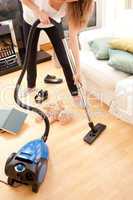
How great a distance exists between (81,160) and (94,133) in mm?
267

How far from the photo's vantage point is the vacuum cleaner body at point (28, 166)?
1.50 m

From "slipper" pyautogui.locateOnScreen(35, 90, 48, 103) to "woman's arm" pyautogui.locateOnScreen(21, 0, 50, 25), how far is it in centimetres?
82

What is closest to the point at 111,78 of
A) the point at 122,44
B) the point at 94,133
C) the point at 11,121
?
the point at 122,44

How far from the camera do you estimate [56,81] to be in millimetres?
2650

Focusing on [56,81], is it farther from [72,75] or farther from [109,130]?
[109,130]

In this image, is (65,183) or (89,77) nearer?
(65,183)

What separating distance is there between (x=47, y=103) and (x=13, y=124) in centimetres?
43

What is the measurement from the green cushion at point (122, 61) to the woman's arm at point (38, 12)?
1.86 ft

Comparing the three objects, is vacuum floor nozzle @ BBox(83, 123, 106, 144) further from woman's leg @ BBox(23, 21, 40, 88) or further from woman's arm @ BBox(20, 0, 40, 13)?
woman's arm @ BBox(20, 0, 40, 13)

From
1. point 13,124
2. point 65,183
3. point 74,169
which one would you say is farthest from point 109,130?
point 13,124

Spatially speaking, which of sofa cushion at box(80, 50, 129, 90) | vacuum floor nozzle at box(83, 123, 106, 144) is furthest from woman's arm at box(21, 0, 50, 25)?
vacuum floor nozzle at box(83, 123, 106, 144)

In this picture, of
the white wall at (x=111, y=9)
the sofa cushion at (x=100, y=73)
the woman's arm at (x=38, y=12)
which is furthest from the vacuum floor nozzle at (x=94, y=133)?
the white wall at (x=111, y=9)

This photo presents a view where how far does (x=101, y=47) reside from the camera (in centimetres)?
216

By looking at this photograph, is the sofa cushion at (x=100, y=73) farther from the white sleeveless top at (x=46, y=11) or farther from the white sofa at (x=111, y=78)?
the white sleeveless top at (x=46, y=11)
